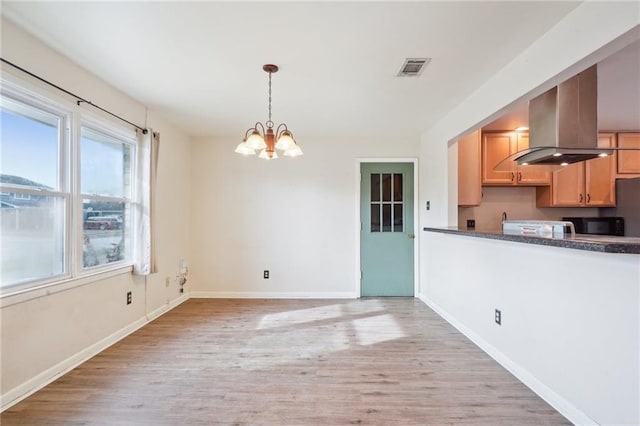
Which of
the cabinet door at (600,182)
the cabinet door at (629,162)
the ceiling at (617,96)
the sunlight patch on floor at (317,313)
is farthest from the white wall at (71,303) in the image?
the cabinet door at (629,162)

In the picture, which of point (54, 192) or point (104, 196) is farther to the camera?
point (104, 196)

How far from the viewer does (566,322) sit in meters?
1.90

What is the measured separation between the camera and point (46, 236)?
93.3 inches

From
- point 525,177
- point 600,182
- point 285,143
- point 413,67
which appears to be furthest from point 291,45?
point 600,182

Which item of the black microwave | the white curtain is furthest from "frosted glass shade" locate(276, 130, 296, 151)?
the black microwave

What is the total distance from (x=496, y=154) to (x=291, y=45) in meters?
3.30

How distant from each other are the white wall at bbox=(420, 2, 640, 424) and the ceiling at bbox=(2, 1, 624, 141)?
0.18 meters

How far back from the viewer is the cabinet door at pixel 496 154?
163 inches

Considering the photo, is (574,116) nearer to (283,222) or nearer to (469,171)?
(469,171)

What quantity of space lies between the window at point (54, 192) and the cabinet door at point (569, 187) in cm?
532

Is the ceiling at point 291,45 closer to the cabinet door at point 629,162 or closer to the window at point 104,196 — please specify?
the window at point 104,196

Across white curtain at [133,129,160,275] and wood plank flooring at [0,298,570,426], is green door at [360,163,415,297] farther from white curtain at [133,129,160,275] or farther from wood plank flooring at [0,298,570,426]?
white curtain at [133,129,160,275]

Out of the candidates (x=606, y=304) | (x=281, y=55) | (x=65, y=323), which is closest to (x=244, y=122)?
(x=281, y=55)

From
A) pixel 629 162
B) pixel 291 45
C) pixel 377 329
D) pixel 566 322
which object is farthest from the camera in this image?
pixel 629 162
